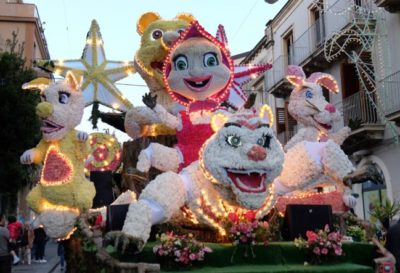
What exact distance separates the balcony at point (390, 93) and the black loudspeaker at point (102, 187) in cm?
880

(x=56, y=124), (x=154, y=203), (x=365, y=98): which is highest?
(x=365, y=98)

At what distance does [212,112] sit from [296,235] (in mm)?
1712

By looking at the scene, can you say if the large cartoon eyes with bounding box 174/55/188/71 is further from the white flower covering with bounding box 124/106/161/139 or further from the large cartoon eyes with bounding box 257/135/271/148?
the large cartoon eyes with bounding box 257/135/271/148

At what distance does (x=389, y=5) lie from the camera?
13.8m

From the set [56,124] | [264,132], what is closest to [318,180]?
[264,132]

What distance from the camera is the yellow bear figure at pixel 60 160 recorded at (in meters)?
6.41

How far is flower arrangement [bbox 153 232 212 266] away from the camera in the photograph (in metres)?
4.62

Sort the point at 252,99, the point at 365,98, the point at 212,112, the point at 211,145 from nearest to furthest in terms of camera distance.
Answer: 1. the point at 211,145
2. the point at 252,99
3. the point at 212,112
4. the point at 365,98

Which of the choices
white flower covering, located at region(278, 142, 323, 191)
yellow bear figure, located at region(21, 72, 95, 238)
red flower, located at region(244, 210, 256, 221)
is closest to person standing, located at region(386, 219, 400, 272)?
white flower covering, located at region(278, 142, 323, 191)

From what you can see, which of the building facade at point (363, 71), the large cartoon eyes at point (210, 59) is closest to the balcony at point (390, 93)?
the building facade at point (363, 71)

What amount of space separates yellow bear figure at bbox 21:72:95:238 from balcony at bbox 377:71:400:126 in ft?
30.6

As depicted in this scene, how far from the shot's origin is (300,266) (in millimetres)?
4879

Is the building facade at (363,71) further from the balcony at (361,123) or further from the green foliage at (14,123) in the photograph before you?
the green foliage at (14,123)

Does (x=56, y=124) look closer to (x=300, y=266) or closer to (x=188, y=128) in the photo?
(x=188, y=128)
